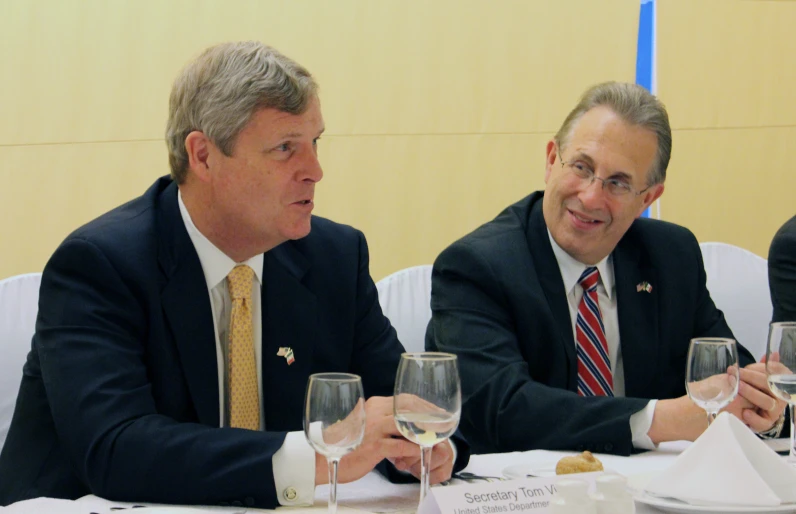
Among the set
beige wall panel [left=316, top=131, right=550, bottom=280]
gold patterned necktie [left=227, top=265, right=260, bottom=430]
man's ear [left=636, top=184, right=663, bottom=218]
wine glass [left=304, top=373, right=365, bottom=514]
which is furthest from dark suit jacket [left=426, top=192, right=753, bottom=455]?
beige wall panel [left=316, top=131, right=550, bottom=280]

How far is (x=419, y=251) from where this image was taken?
Answer: 388 cm

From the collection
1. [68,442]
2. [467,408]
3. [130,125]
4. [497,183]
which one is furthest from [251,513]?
[497,183]

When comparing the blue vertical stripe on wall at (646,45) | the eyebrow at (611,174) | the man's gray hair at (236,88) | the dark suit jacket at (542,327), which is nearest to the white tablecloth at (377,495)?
the dark suit jacket at (542,327)

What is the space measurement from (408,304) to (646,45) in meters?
2.08

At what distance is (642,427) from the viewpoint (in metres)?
1.93

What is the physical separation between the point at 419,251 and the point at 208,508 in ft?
8.17

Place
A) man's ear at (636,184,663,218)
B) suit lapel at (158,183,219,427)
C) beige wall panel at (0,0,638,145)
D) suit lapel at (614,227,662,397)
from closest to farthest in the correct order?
suit lapel at (158,183,219,427) < suit lapel at (614,227,662,397) < man's ear at (636,184,663,218) < beige wall panel at (0,0,638,145)

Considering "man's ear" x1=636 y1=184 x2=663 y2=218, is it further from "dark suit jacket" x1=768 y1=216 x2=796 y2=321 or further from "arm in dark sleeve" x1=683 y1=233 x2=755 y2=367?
"dark suit jacket" x1=768 y1=216 x2=796 y2=321

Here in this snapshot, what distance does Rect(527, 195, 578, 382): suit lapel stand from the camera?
2.37 meters

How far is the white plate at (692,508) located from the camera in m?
1.29

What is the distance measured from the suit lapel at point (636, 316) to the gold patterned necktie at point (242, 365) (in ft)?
3.26

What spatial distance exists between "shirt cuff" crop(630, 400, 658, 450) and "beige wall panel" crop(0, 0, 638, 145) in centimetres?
210

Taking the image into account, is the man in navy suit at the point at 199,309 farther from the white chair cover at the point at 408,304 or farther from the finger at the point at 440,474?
the white chair cover at the point at 408,304

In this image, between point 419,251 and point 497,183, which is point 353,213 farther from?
point 497,183
